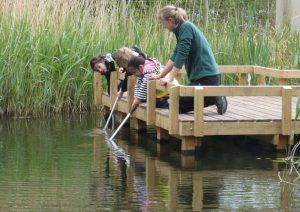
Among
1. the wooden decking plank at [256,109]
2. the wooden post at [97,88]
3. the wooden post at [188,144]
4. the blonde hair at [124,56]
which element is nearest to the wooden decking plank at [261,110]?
the wooden decking plank at [256,109]

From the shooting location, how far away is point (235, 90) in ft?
35.2

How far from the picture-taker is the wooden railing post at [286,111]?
1077 centimetres

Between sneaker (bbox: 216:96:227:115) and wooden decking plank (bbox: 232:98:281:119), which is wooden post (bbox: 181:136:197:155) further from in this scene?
wooden decking plank (bbox: 232:98:281:119)

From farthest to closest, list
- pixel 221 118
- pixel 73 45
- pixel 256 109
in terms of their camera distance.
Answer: pixel 73 45
pixel 256 109
pixel 221 118

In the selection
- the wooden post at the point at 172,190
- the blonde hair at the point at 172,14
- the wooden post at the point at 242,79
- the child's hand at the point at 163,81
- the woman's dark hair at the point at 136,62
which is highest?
the blonde hair at the point at 172,14

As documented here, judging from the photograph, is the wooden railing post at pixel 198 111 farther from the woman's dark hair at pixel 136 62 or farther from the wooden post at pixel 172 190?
the woman's dark hair at pixel 136 62

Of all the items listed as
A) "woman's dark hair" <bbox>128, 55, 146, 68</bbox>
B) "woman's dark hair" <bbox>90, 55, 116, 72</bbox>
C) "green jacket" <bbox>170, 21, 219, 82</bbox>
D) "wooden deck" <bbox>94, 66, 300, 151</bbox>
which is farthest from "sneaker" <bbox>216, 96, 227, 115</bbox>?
"woman's dark hair" <bbox>90, 55, 116, 72</bbox>


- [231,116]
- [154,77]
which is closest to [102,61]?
[154,77]

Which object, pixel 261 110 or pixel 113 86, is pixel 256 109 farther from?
pixel 113 86

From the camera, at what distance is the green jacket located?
11156 mm

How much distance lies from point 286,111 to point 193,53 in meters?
1.29

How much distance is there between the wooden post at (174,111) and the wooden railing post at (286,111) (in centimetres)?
112

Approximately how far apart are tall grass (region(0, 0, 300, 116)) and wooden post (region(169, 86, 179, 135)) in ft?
13.7

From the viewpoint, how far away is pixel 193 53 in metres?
11.4
